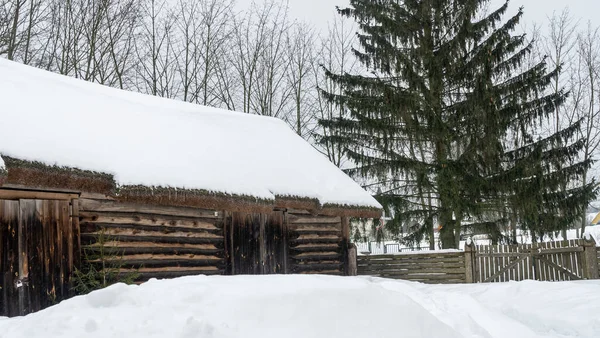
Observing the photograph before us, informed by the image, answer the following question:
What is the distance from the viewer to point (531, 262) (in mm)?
15141

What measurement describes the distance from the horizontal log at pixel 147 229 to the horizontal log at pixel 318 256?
97.5 inches

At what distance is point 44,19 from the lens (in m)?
22.7

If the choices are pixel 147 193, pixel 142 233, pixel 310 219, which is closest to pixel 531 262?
pixel 310 219

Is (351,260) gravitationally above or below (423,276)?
above

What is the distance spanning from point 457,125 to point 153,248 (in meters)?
12.5

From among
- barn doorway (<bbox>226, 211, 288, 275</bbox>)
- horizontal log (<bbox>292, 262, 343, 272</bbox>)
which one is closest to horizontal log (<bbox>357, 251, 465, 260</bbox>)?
horizontal log (<bbox>292, 262, 343, 272</bbox>)

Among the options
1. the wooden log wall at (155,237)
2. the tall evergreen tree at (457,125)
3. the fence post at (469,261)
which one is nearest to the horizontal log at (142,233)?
the wooden log wall at (155,237)

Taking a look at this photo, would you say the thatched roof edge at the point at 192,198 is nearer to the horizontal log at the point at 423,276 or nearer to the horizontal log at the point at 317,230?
the horizontal log at the point at 317,230

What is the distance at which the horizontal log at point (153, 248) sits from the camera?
30.6ft

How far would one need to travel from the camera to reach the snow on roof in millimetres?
8547

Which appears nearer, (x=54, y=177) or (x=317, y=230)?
(x=54, y=177)

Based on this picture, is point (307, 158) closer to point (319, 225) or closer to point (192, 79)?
point (319, 225)

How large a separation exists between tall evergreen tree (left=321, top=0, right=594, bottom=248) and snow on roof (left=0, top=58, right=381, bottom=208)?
5409mm

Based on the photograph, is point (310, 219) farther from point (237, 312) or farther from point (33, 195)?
point (237, 312)
